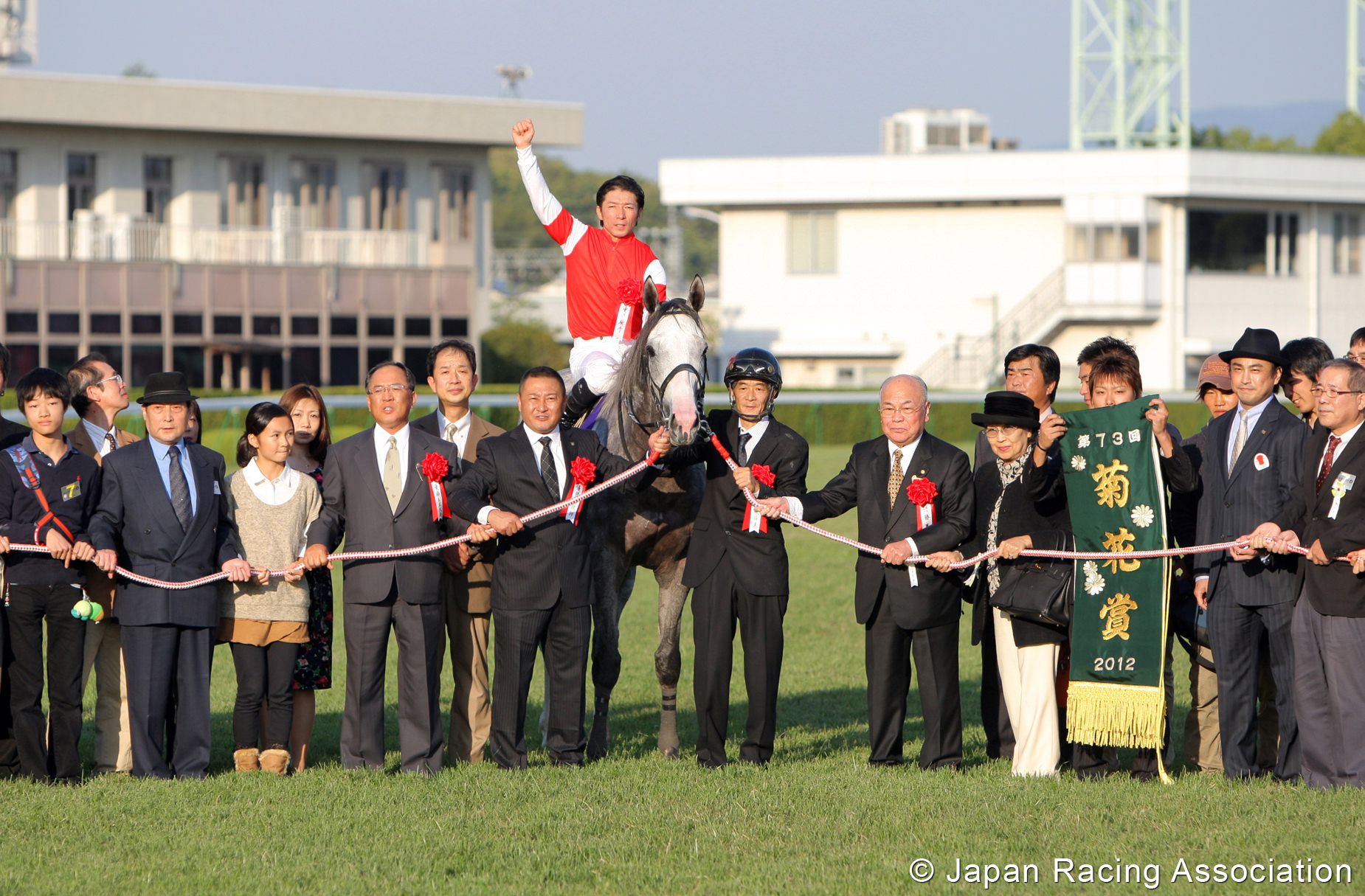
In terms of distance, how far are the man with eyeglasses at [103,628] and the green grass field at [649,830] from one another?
30 centimetres

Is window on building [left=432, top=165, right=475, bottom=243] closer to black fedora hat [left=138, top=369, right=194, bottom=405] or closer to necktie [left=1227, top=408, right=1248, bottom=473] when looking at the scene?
black fedora hat [left=138, top=369, right=194, bottom=405]

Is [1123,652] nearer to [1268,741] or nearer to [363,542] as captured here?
[1268,741]

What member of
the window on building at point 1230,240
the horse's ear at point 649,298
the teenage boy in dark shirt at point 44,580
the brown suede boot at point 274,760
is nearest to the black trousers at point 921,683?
the horse's ear at point 649,298

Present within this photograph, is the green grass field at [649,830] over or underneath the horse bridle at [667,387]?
underneath

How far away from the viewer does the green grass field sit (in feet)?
17.0

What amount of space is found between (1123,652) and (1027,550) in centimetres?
61

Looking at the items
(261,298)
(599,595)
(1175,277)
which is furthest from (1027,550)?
(1175,277)

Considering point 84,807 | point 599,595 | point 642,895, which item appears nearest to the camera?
point 642,895

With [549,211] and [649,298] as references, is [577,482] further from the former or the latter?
[549,211]

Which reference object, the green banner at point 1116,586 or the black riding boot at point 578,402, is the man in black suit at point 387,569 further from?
the green banner at point 1116,586

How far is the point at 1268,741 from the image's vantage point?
680 cm

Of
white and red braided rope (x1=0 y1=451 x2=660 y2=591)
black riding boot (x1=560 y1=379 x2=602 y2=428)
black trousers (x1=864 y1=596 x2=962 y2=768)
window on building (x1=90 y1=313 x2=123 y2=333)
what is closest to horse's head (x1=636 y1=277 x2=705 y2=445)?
white and red braided rope (x1=0 y1=451 x2=660 y2=591)

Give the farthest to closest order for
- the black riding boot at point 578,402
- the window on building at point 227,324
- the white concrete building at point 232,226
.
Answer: the window on building at point 227,324 → the white concrete building at point 232,226 → the black riding boot at point 578,402

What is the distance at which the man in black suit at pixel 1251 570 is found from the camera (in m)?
6.34
